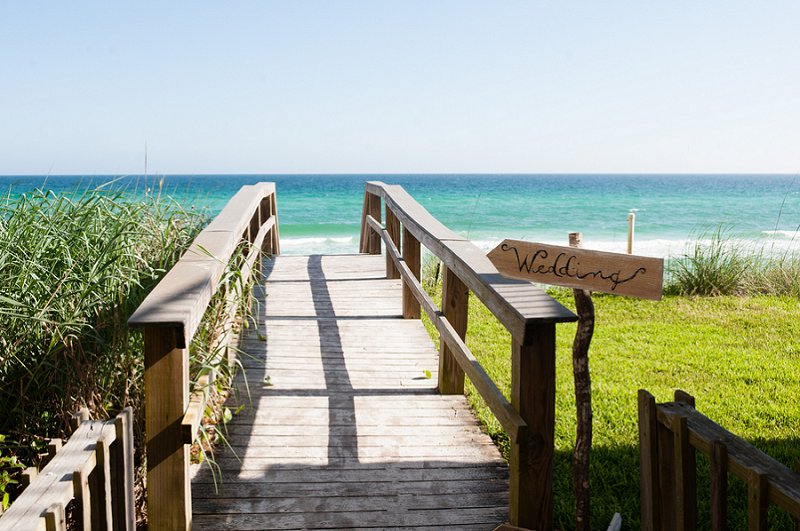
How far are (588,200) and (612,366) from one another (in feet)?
149

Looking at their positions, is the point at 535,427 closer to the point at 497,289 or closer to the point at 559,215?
the point at 497,289

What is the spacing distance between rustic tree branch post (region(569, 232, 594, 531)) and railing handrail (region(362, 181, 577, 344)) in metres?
0.07

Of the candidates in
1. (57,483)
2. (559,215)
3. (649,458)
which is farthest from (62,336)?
(559,215)

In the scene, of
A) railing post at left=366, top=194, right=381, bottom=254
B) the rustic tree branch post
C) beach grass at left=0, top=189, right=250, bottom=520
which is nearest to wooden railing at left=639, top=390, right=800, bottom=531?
the rustic tree branch post

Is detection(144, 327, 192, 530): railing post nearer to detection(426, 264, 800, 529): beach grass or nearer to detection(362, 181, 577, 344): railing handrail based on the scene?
detection(362, 181, 577, 344): railing handrail

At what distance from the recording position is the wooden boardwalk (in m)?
2.74

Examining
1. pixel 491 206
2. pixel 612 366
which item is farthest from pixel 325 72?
pixel 612 366

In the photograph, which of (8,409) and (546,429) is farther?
(8,409)

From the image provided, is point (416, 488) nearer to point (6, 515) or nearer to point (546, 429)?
point (546, 429)

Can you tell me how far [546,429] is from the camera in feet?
7.93

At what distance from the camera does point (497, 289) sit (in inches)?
100.0

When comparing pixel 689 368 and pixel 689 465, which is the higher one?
pixel 689 465

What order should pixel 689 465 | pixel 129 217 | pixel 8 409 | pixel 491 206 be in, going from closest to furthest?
pixel 689 465 → pixel 8 409 → pixel 129 217 → pixel 491 206

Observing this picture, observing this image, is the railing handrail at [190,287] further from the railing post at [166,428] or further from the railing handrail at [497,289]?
the railing handrail at [497,289]
